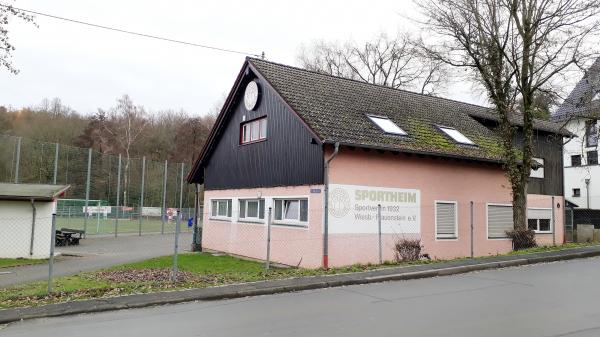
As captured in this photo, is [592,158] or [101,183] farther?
[592,158]

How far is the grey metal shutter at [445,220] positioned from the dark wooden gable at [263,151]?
16.5 ft

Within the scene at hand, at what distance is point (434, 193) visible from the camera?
16844 mm

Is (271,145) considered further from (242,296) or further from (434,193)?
(242,296)

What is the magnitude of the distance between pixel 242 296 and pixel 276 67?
1118 cm

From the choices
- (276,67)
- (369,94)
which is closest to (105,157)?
(276,67)

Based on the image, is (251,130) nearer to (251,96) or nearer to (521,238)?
(251,96)

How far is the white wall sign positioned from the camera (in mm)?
14492

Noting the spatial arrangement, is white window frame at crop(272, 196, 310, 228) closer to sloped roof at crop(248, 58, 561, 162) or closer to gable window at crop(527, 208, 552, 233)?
sloped roof at crop(248, 58, 561, 162)

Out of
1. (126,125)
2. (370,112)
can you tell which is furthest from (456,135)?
(126,125)

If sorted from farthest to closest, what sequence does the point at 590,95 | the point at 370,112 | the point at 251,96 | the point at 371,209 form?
the point at 251,96, the point at 590,95, the point at 370,112, the point at 371,209

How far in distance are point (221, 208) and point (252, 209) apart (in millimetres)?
2937

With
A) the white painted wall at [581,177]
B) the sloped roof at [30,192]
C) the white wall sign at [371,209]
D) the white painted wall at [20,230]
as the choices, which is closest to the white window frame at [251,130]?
the white wall sign at [371,209]

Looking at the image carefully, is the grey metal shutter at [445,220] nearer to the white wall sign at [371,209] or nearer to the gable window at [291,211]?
the white wall sign at [371,209]

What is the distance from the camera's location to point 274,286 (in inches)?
400
